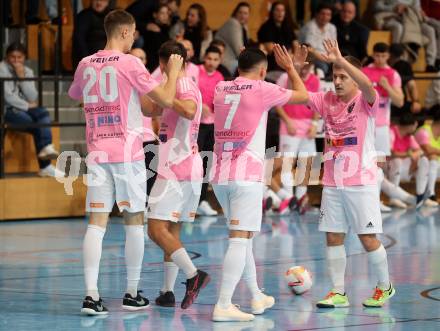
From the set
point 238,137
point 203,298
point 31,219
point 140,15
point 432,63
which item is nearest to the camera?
point 238,137

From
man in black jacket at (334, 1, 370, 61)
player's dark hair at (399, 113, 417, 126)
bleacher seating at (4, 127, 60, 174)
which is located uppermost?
man in black jacket at (334, 1, 370, 61)

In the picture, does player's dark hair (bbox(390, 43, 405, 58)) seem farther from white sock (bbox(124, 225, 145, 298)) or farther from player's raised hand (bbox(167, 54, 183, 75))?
white sock (bbox(124, 225, 145, 298))

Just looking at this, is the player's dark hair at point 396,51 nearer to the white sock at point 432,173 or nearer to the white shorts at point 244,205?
the white sock at point 432,173

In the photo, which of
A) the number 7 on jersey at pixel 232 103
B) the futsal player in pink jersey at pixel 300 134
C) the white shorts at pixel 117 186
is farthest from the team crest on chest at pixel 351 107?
the futsal player in pink jersey at pixel 300 134

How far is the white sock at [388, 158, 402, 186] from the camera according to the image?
1755cm

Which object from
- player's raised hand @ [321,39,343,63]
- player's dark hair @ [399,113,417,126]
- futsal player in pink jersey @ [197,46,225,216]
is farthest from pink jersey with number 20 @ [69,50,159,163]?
player's dark hair @ [399,113,417,126]

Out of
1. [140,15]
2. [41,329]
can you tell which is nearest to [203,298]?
[41,329]

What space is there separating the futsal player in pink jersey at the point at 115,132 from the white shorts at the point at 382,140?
765 cm

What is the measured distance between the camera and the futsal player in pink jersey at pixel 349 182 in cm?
931

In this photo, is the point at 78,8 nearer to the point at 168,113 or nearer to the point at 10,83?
the point at 10,83

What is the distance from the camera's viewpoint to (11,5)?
60.5 ft

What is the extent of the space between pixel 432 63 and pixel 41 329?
1455 centimetres

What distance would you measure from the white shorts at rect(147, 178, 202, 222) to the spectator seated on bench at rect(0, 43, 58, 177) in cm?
675

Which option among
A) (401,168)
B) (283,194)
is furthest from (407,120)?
(283,194)
